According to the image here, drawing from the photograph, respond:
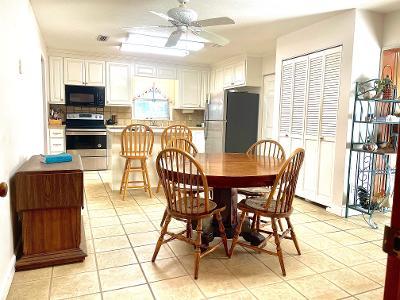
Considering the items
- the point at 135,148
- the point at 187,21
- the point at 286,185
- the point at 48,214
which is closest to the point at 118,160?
the point at 135,148

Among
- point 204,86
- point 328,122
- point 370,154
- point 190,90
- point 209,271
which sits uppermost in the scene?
point 204,86

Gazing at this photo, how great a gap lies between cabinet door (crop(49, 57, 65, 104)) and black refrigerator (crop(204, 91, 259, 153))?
9.58 feet

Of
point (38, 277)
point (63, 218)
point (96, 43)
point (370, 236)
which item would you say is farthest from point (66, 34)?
point (370, 236)

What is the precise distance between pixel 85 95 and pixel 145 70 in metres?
1.30

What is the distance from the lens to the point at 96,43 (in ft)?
16.4

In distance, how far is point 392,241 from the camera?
606 millimetres

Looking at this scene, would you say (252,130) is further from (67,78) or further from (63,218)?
(63,218)

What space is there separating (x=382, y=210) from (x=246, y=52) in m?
3.32

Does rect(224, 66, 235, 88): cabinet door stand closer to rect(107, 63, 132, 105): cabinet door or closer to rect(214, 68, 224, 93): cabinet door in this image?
rect(214, 68, 224, 93): cabinet door

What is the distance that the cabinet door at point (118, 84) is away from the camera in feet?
19.5

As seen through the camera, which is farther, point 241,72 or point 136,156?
point 241,72

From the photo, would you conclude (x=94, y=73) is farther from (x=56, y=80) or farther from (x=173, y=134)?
(x=173, y=134)

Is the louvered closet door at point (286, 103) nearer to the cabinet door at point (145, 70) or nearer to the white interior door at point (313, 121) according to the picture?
the white interior door at point (313, 121)

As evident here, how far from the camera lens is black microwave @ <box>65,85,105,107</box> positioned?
5.68 meters
